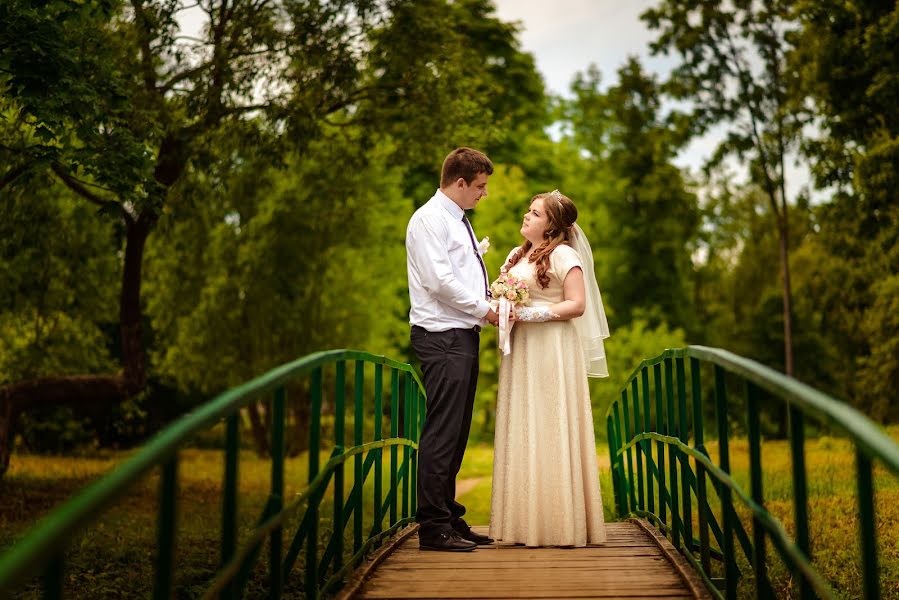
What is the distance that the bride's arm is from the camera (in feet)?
17.4

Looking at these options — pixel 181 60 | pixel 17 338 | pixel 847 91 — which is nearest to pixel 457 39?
pixel 181 60

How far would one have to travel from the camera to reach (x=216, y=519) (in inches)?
430

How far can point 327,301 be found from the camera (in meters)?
18.7

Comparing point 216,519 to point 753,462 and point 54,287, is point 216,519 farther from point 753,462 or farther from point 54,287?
point 753,462

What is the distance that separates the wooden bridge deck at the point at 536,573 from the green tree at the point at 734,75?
17955 mm

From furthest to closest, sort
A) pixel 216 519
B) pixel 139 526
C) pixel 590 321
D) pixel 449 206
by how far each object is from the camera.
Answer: pixel 216 519, pixel 139 526, pixel 590 321, pixel 449 206

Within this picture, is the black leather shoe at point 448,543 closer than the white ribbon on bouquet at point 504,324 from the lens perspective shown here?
Yes

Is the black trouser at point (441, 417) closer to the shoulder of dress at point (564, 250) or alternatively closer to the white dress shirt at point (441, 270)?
the white dress shirt at point (441, 270)

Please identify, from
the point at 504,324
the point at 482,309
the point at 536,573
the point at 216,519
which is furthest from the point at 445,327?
the point at 216,519

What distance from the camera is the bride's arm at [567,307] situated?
5.30m

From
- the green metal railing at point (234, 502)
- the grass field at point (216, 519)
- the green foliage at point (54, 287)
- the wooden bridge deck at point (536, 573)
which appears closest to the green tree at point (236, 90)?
the green foliage at point (54, 287)

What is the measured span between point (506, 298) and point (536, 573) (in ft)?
5.05

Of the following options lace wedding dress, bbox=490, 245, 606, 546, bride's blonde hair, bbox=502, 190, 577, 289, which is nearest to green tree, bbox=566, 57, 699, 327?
bride's blonde hair, bbox=502, 190, 577, 289

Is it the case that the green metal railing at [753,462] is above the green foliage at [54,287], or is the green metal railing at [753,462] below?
below
